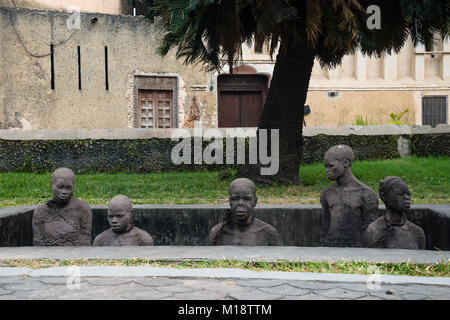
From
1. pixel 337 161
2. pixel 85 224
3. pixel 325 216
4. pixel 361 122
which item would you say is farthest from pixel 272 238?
pixel 361 122

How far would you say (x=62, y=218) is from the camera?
4.44 meters

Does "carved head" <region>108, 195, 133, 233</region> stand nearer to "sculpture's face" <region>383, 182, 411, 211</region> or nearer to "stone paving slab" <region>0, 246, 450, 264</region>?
"stone paving slab" <region>0, 246, 450, 264</region>

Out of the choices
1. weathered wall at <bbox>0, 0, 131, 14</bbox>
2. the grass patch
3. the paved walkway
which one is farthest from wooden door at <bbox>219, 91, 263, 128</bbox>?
the paved walkway

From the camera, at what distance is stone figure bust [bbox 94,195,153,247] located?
420 centimetres

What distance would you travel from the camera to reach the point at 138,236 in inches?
168

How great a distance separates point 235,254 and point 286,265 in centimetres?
32

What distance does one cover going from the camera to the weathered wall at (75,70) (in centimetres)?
1694

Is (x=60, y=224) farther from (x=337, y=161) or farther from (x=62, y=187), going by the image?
(x=337, y=161)

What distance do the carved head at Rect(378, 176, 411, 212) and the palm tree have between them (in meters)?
3.84

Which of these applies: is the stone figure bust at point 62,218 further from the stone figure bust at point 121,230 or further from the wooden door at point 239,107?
the wooden door at point 239,107

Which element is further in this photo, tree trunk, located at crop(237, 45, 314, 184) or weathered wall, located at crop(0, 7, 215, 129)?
weathered wall, located at crop(0, 7, 215, 129)

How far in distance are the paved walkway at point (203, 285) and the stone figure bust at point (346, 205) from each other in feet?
5.78

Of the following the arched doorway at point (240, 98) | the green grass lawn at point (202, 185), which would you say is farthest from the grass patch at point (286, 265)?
the arched doorway at point (240, 98)

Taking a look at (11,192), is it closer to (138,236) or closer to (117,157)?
(117,157)
